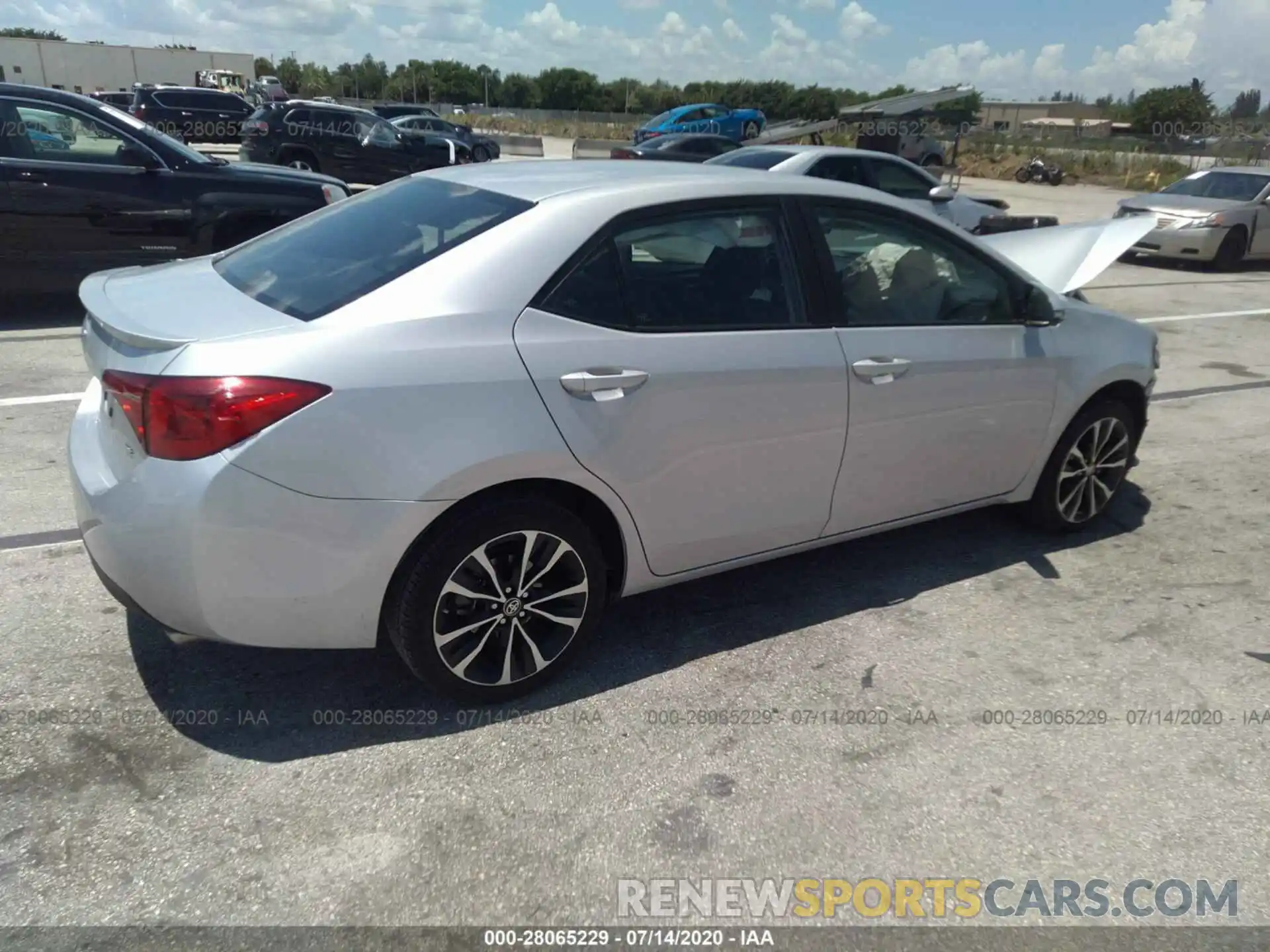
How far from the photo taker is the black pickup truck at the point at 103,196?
24.6ft

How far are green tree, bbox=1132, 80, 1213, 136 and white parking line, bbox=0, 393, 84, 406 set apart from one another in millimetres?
66805

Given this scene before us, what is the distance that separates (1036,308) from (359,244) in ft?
8.94

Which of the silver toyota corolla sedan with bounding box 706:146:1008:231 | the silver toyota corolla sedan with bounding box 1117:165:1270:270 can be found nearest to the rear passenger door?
the silver toyota corolla sedan with bounding box 706:146:1008:231

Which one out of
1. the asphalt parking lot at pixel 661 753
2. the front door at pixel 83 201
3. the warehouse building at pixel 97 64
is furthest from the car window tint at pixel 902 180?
the warehouse building at pixel 97 64

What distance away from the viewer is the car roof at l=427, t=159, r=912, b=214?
324cm

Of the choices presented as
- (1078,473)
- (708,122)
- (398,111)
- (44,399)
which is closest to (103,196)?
(44,399)

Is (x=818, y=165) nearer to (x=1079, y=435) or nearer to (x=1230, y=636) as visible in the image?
(x=1079, y=435)

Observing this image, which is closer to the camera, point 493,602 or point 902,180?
point 493,602

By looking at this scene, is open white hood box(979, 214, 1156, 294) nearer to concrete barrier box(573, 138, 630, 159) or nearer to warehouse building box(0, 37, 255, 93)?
concrete barrier box(573, 138, 630, 159)

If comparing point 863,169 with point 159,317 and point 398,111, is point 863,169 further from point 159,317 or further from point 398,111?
point 398,111

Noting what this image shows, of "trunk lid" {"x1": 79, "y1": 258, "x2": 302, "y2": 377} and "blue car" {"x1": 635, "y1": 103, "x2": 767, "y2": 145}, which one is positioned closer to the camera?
"trunk lid" {"x1": 79, "y1": 258, "x2": 302, "y2": 377}

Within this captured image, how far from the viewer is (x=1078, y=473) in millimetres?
4523

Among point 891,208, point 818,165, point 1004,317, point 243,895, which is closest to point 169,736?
point 243,895

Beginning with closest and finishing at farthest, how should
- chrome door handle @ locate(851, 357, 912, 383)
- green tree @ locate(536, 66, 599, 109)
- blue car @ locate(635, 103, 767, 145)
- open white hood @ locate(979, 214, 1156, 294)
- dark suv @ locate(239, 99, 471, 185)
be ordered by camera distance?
1. chrome door handle @ locate(851, 357, 912, 383)
2. open white hood @ locate(979, 214, 1156, 294)
3. dark suv @ locate(239, 99, 471, 185)
4. blue car @ locate(635, 103, 767, 145)
5. green tree @ locate(536, 66, 599, 109)
